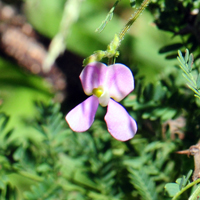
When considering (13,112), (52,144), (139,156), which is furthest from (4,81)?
(139,156)

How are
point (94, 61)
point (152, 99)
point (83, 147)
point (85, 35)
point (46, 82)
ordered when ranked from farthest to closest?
point (46, 82) → point (85, 35) → point (83, 147) → point (152, 99) → point (94, 61)

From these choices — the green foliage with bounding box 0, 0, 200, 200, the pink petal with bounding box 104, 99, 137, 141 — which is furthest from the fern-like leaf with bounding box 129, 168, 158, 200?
the pink petal with bounding box 104, 99, 137, 141

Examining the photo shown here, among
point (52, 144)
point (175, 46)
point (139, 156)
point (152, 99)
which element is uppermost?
point (175, 46)

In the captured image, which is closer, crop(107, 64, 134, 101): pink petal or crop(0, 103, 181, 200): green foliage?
crop(107, 64, 134, 101): pink petal

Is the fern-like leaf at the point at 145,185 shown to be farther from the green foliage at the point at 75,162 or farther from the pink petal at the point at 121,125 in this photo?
the pink petal at the point at 121,125

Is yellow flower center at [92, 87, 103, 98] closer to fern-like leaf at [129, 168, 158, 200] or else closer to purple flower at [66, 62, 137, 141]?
purple flower at [66, 62, 137, 141]

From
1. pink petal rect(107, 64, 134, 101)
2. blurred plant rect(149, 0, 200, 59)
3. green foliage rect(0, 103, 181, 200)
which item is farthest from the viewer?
green foliage rect(0, 103, 181, 200)

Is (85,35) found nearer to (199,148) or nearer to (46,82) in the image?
(46,82)
